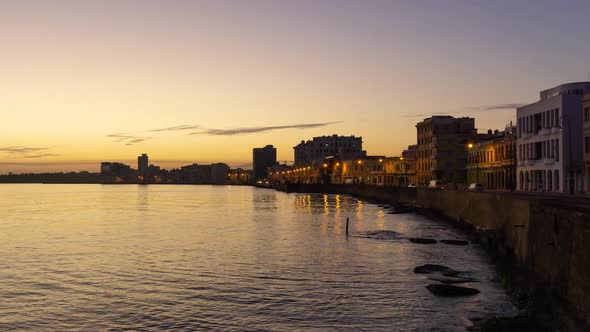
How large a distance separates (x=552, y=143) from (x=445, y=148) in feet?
236

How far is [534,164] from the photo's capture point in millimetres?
85188

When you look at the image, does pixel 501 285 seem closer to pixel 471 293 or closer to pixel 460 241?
pixel 471 293

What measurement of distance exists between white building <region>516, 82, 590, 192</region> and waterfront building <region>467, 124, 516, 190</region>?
29.3 feet

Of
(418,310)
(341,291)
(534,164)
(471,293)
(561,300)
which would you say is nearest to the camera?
(561,300)

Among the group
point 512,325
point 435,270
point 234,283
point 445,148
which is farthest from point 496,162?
point 512,325

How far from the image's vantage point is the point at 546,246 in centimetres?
3064

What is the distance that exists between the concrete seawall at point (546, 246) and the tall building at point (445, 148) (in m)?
90.2

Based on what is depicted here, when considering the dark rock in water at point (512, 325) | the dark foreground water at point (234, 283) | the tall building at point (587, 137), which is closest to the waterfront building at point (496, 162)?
the tall building at point (587, 137)

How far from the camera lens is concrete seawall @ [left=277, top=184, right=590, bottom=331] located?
23.5 meters

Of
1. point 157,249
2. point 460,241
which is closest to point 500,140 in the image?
point 460,241

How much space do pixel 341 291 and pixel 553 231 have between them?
537 inches

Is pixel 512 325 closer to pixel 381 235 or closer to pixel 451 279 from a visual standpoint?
pixel 451 279

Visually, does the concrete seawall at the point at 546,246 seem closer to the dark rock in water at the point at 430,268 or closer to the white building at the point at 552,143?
the dark rock in water at the point at 430,268

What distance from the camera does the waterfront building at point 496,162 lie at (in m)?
106
